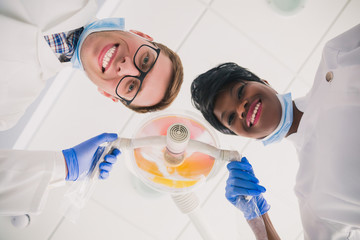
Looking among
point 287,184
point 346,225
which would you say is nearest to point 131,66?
point 346,225

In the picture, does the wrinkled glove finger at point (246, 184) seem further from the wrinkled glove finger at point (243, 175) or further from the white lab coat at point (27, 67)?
the white lab coat at point (27, 67)

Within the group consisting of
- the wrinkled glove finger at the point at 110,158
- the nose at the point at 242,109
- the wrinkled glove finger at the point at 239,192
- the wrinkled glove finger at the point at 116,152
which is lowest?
the wrinkled glove finger at the point at 110,158

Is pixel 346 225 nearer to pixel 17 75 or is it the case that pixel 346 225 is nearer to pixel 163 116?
pixel 163 116

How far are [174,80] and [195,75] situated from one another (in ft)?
0.96

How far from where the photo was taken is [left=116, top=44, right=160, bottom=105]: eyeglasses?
1.16 meters

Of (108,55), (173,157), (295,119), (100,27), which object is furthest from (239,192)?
(100,27)

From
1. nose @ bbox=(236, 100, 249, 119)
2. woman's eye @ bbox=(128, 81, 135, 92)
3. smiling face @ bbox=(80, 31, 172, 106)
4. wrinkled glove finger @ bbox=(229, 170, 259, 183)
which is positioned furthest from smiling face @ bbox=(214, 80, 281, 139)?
woman's eye @ bbox=(128, 81, 135, 92)

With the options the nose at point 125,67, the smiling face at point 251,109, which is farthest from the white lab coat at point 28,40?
the smiling face at point 251,109

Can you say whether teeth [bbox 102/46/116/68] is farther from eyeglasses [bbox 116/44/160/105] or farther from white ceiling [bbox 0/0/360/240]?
white ceiling [bbox 0/0/360/240]

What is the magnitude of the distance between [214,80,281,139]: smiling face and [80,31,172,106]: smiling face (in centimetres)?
41

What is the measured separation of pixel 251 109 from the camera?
1.16 meters

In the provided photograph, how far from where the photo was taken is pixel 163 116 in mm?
966

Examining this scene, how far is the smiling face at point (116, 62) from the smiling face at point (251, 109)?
0.41 metres

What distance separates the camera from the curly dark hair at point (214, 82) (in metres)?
1.30
